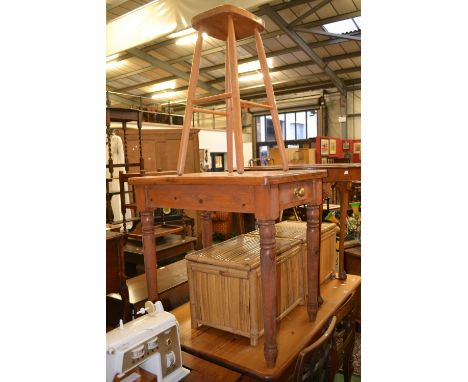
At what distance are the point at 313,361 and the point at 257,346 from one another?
0.40 meters

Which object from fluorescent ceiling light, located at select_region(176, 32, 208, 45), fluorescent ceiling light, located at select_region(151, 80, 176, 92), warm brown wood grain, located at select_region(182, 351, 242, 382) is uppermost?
fluorescent ceiling light, located at select_region(176, 32, 208, 45)

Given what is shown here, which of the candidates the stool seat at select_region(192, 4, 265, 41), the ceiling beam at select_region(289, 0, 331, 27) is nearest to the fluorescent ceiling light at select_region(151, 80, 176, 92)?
the ceiling beam at select_region(289, 0, 331, 27)

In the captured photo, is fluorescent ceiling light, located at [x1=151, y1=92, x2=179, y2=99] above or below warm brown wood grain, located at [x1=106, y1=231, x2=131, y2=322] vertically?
above

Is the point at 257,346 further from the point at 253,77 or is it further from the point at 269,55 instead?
the point at 253,77

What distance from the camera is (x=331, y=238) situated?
2326 mm

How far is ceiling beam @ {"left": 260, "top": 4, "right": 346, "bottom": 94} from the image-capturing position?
636cm

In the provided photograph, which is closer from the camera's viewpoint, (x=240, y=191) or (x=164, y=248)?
(x=240, y=191)

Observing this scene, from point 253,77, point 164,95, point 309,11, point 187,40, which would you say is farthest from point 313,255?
point 164,95

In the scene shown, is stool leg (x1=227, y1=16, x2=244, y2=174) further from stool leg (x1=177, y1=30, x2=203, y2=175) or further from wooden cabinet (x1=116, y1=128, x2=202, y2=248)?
wooden cabinet (x1=116, y1=128, x2=202, y2=248)

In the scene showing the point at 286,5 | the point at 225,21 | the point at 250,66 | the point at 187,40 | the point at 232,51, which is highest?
the point at 286,5

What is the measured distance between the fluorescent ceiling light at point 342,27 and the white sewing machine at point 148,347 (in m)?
7.17

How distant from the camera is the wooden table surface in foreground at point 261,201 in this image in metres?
1.29

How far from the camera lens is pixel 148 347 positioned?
121 cm
